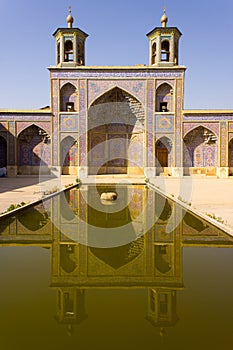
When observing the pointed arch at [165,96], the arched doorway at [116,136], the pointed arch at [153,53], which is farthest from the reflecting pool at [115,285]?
the pointed arch at [153,53]

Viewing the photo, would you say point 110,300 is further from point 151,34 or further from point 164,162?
point 151,34

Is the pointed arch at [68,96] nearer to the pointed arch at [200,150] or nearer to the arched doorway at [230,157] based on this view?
the pointed arch at [200,150]

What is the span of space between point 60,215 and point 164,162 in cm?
1225

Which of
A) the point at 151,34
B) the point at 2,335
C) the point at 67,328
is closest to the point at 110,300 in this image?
the point at 67,328

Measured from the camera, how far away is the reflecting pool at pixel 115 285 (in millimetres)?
2189

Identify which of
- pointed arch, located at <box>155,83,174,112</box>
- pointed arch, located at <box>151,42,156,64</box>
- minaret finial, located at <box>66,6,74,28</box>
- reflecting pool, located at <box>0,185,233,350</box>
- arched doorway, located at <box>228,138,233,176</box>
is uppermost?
minaret finial, located at <box>66,6,74,28</box>

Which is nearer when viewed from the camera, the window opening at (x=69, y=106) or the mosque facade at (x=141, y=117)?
the mosque facade at (x=141, y=117)

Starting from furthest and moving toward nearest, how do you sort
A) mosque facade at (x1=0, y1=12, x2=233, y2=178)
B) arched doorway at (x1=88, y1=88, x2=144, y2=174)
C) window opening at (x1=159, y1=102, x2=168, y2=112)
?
arched doorway at (x1=88, y1=88, x2=144, y2=174) → window opening at (x1=159, y1=102, x2=168, y2=112) → mosque facade at (x1=0, y1=12, x2=233, y2=178)

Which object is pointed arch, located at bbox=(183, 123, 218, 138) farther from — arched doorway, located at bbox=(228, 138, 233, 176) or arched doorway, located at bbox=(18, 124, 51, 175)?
arched doorway, located at bbox=(18, 124, 51, 175)

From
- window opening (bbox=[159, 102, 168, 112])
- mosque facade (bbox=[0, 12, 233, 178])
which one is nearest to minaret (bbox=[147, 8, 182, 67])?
mosque facade (bbox=[0, 12, 233, 178])

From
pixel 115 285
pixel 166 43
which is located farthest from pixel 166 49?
pixel 115 285

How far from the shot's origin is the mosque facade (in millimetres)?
17438

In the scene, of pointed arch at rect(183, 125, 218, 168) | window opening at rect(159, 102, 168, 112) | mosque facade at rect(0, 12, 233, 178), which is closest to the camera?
mosque facade at rect(0, 12, 233, 178)

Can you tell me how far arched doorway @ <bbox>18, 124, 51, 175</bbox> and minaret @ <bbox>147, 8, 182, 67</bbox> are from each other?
24.1 feet
